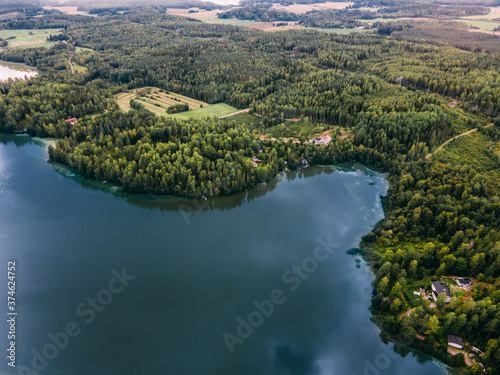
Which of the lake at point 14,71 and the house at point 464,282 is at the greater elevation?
the lake at point 14,71

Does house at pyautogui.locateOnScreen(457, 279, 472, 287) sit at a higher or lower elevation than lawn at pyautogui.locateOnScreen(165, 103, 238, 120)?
lower

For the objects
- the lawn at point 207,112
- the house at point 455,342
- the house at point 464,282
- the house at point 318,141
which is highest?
the lawn at point 207,112

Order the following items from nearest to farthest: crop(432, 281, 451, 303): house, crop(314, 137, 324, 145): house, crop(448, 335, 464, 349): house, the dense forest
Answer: crop(448, 335, 464, 349): house, crop(432, 281, 451, 303): house, the dense forest, crop(314, 137, 324, 145): house

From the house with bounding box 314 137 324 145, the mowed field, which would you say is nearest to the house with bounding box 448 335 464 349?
the house with bounding box 314 137 324 145

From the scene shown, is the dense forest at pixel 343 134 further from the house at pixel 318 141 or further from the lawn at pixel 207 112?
the lawn at pixel 207 112

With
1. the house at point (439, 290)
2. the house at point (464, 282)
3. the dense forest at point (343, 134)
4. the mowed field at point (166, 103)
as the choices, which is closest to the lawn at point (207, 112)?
the mowed field at point (166, 103)

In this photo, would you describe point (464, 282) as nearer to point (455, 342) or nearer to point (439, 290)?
point (439, 290)

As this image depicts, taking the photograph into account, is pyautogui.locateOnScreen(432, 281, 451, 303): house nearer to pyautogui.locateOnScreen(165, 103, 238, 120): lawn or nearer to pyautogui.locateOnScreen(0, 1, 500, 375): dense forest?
pyautogui.locateOnScreen(0, 1, 500, 375): dense forest
